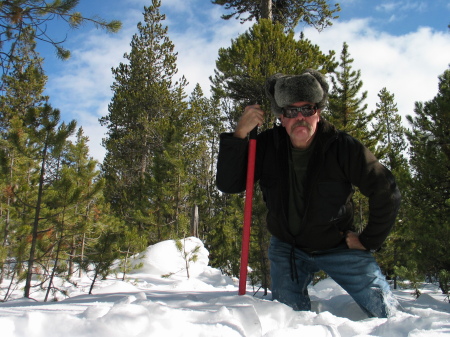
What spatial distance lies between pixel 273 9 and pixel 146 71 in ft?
31.5

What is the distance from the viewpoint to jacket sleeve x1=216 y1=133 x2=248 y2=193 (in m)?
2.51

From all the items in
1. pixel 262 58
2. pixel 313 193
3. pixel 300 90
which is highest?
pixel 262 58

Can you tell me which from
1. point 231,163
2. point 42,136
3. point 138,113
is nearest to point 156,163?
point 138,113

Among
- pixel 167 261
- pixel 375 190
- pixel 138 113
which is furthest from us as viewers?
pixel 138 113

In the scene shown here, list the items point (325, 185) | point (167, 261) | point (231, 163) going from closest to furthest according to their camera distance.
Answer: point (325, 185) < point (231, 163) < point (167, 261)

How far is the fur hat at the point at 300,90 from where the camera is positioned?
247 cm

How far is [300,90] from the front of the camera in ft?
8.08

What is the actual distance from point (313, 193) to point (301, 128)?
476 millimetres

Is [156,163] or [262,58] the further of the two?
[156,163]

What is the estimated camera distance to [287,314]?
5.66 ft

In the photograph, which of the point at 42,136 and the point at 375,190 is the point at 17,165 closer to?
the point at 42,136

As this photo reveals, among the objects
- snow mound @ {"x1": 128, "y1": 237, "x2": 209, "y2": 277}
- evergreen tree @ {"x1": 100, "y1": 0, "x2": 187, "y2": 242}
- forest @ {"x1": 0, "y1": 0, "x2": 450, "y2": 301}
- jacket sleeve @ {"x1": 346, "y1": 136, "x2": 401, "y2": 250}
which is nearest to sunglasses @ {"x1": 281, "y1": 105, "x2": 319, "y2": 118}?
jacket sleeve @ {"x1": 346, "y1": 136, "x2": 401, "y2": 250}

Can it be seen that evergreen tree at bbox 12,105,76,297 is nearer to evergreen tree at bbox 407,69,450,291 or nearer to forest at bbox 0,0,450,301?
forest at bbox 0,0,450,301

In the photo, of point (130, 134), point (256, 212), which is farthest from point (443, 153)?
point (130, 134)
